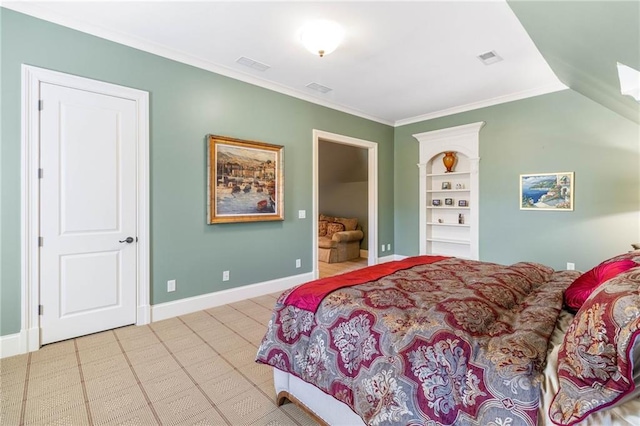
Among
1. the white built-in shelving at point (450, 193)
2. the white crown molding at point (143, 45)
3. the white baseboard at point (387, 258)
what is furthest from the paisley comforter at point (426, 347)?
the white baseboard at point (387, 258)

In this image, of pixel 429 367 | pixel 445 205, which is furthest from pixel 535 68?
pixel 429 367

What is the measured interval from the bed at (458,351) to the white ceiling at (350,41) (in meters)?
A: 2.24

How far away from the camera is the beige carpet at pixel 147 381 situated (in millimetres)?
1804

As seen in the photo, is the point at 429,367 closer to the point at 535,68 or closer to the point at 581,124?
the point at 535,68

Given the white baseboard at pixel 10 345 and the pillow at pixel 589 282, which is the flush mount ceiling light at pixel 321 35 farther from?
the white baseboard at pixel 10 345

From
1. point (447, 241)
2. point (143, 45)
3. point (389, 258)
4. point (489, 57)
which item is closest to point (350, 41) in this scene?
point (489, 57)

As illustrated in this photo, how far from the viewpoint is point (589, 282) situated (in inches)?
63.9

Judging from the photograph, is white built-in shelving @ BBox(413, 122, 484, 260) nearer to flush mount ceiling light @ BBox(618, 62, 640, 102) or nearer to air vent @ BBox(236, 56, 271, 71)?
flush mount ceiling light @ BBox(618, 62, 640, 102)

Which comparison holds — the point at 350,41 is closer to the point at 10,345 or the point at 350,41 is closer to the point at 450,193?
the point at 450,193

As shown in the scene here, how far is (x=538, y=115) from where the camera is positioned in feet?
14.4

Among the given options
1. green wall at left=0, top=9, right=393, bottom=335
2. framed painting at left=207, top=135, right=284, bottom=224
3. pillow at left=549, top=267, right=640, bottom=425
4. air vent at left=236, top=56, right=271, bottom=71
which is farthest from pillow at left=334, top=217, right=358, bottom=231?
pillow at left=549, top=267, right=640, bottom=425

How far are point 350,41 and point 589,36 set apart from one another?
1.90 meters

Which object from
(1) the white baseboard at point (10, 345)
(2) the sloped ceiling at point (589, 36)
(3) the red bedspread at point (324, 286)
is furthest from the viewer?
(1) the white baseboard at point (10, 345)

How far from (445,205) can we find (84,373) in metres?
5.42
